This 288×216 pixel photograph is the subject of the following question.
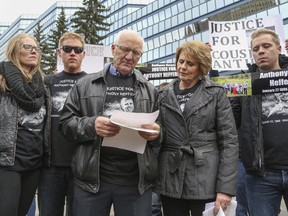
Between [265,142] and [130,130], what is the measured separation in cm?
121

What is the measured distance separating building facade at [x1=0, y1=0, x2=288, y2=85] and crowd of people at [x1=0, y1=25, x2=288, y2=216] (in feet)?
85.4

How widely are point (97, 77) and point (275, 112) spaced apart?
148 centimetres

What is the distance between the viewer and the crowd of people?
276 cm

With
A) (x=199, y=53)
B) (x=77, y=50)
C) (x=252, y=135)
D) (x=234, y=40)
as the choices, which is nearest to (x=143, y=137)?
(x=199, y=53)

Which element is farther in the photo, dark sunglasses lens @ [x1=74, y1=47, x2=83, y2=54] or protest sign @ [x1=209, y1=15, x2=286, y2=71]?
protest sign @ [x1=209, y1=15, x2=286, y2=71]

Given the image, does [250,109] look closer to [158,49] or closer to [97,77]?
[97,77]

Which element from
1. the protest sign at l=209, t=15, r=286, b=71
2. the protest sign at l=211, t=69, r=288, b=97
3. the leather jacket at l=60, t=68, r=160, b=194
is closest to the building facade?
the protest sign at l=209, t=15, r=286, b=71

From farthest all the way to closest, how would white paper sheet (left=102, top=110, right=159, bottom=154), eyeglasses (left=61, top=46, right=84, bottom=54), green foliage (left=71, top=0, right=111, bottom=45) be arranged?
1. green foliage (left=71, top=0, right=111, bottom=45)
2. eyeglasses (left=61, top=46, right=84, bottom=54)
3. white paper sheet (left=102, top=110, right=159, bottom=154)

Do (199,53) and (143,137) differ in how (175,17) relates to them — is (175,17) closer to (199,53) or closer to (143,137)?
(199,53)

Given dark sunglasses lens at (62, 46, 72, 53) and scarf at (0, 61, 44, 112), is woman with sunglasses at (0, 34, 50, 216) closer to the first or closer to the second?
scarf at (0, 61, 44, 112)

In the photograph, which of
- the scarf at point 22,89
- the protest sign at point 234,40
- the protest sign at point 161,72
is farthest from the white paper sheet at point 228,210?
the protest sign at point 161,72

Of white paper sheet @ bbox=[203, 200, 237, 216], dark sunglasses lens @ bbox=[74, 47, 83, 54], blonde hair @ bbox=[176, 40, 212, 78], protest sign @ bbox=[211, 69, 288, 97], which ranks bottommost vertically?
white paper sheet @ bbox=[203, 200, 237, 216]

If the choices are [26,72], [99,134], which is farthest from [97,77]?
[26,72]

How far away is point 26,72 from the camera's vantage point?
3.30 m
